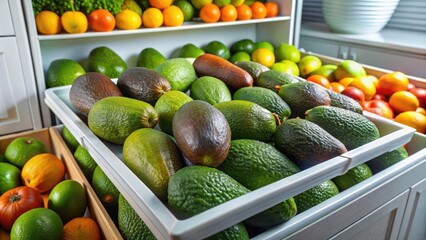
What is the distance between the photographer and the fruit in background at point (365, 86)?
1181 millimetres

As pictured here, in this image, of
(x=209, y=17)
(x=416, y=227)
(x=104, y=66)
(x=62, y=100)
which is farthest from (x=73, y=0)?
(x=416, y=227)

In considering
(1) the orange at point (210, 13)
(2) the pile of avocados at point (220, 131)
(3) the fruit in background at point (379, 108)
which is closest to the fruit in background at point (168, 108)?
(2) the pile of avocados at point (220, 131)

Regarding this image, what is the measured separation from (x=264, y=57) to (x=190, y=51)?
0.33 meters

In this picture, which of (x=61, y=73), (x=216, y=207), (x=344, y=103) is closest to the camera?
(x=216, y=207)

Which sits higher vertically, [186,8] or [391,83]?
[186,8]

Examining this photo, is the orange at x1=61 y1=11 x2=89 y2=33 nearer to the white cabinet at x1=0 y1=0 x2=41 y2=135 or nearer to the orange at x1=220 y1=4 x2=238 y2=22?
the white cabinet at x1=0 y1=0 x2=41 y2=135

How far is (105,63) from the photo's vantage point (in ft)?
4.02

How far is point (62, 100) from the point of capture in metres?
0.91

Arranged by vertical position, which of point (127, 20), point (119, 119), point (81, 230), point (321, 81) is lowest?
point (81, 230)

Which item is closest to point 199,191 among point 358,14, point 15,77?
point 15,77

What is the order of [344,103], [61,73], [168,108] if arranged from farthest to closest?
1. [61,73]
2. [344,103]
3. [168,108]

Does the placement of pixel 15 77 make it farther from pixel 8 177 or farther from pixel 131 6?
pixel 131 6

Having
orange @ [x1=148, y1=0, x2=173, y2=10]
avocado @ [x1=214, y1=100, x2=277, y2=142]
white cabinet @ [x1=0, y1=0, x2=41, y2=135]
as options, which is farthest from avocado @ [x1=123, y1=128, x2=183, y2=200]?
orange @ [x1=148, y1=0, x2=173, y2=10]

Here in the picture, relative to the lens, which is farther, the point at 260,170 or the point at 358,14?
the point at 358,14
